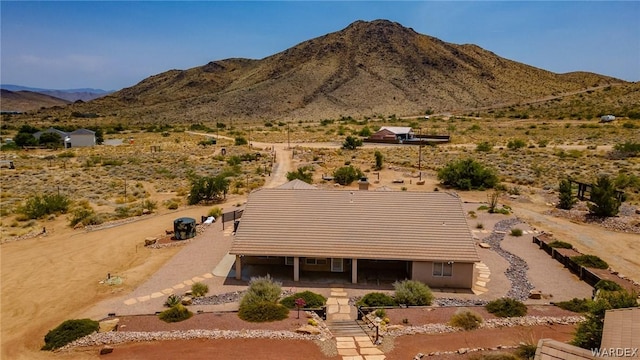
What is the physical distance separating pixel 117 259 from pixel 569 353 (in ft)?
74.2

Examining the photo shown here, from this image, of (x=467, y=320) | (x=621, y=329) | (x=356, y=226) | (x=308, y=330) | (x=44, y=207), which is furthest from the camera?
(x=44, y=207)

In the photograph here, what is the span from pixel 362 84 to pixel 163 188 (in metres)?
119

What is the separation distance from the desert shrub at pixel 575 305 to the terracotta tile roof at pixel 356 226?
3757 millimetres

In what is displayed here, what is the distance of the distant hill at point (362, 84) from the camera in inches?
5595

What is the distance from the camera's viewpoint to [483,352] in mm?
14336

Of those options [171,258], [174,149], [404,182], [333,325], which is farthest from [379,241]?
[174,149]

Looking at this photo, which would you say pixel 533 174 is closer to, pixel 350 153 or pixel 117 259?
pixel 350 153

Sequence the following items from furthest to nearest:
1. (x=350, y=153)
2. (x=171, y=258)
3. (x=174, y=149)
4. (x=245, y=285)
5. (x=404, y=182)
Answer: (x=174, y=149)
(x=350, y=153)
(x=404, y=182)
(x=171, y=258)
(x=245, y=285)

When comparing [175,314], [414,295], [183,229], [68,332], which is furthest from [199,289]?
[414,295]

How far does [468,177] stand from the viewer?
144ft

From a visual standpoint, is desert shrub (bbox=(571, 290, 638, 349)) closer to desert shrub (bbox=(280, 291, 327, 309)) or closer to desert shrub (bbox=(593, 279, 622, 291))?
desert shrub (bbox=(593, 279, 622, 291))

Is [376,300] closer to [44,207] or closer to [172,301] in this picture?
[172,301]

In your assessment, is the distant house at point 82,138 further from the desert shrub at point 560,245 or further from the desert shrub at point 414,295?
the desert shrub at point 560,245

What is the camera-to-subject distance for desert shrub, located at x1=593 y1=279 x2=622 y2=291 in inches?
766
